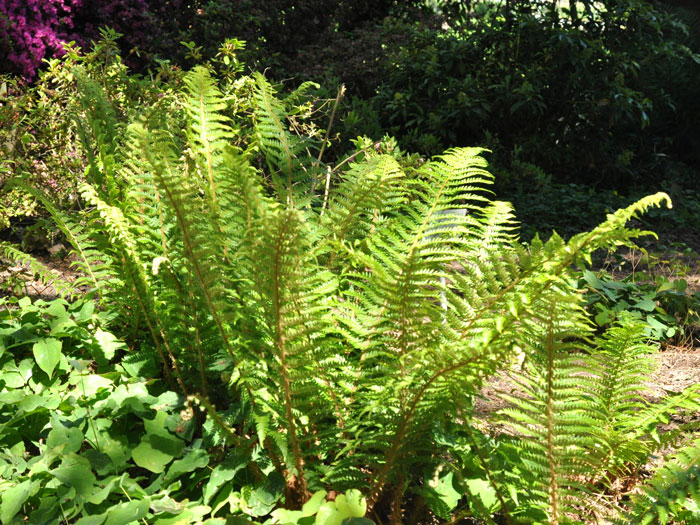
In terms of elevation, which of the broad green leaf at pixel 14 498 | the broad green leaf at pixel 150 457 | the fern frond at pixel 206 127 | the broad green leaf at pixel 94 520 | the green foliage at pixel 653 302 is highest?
the fern frond at pixel 206 127

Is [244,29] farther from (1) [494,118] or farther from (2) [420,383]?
(2) [420,383]

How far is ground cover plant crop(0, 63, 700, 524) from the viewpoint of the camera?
5.20ft

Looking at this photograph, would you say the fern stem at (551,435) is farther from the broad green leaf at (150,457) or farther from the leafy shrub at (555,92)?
the leafy shrub at (555,92)

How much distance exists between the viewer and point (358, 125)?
233 inches

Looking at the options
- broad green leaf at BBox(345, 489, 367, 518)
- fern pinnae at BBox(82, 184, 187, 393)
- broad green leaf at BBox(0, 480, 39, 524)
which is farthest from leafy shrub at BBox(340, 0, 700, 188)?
broad green leaf at BBox(0, 480, 39, 524)

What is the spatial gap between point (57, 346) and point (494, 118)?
5.38 meters

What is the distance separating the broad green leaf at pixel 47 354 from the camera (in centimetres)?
224

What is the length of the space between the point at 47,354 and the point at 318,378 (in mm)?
1074

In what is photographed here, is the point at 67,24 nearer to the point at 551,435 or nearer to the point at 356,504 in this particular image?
the point at 356,504

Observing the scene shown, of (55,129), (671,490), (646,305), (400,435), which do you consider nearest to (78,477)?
(400,435)

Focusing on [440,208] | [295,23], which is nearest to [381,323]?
[440,208]

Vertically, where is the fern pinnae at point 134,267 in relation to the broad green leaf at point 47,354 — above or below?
above

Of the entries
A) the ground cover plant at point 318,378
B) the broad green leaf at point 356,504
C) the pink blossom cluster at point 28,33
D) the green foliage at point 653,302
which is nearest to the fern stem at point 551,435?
the ground cover plant at point 318,378

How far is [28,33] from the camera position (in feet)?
18.3
